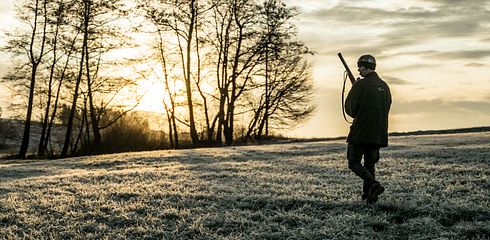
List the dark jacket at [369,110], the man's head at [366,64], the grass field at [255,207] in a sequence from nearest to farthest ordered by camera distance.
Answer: the grass field at [255,207] → the dark jacket at [369,110] → the man's head at [366,64]

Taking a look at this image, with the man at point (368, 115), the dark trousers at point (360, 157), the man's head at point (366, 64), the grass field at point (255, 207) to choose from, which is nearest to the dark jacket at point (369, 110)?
the man at point (368, 115)

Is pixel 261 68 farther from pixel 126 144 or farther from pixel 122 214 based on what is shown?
pixel 122 214

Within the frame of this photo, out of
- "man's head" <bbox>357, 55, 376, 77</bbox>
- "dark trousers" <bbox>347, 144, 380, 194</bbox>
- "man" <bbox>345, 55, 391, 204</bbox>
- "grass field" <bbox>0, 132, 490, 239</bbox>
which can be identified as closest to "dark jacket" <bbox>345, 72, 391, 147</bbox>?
"man" <bbox>345, 55, 391, 204</bbox>

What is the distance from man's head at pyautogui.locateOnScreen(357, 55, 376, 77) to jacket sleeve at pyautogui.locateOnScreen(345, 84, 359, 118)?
362 millimetres

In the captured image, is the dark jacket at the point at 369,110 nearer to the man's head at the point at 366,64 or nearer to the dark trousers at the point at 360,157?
the man's head at the point at 366,64

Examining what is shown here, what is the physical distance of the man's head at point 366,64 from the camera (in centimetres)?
888

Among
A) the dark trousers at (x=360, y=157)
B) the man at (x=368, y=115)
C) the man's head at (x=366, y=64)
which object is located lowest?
the dark trousers at (x=360, y=157)

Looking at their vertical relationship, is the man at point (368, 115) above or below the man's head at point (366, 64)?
below

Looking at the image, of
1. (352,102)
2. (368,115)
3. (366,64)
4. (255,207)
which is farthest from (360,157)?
(255,207)

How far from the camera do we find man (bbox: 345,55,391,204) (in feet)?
28.4

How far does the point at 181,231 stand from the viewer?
8367 millimetres

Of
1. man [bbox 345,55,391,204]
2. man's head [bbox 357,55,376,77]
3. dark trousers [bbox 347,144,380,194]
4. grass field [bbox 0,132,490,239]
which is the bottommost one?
grass field [bbox 0,132,490,239]

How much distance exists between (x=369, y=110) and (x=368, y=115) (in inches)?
3.5

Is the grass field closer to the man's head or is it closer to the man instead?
the man
